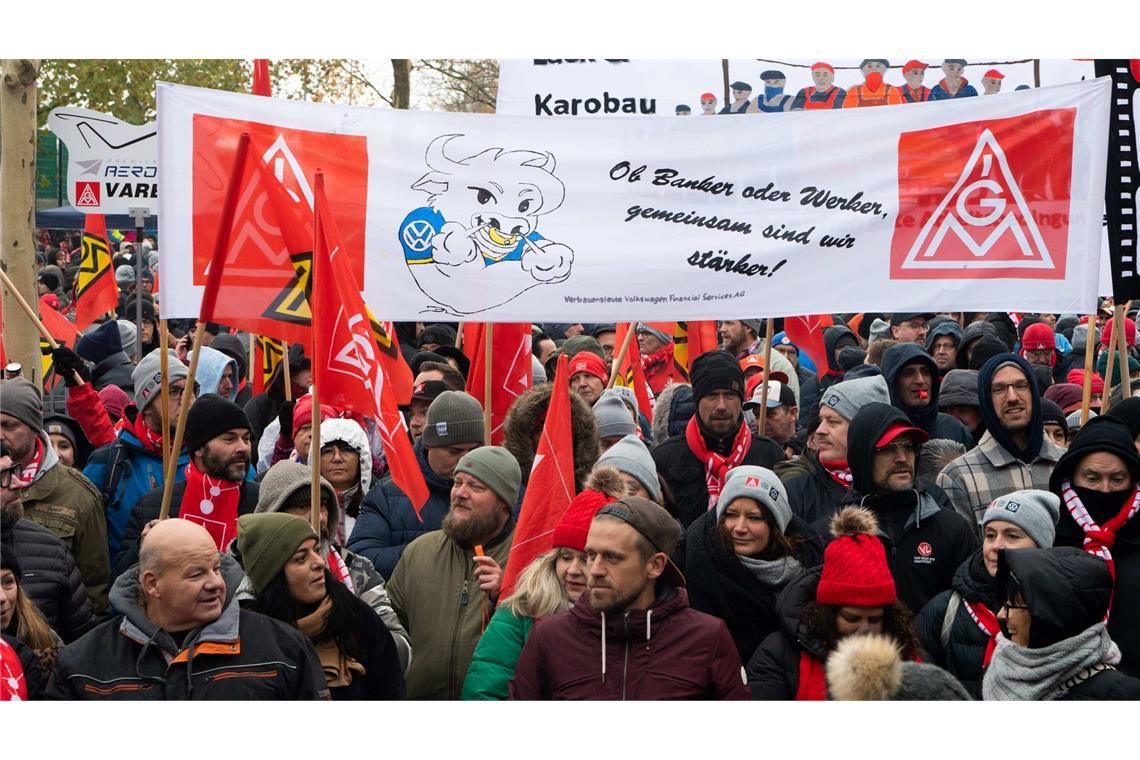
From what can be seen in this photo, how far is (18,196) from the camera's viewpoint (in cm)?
1157

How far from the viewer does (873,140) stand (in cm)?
658

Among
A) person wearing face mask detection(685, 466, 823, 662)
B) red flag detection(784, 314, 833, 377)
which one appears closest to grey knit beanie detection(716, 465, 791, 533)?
person wearing face mask detection(685, 466, 823, 662)

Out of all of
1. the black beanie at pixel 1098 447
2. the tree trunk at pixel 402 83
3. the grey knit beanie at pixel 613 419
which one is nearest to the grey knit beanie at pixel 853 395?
the grey knit beanie at pixel 613 419

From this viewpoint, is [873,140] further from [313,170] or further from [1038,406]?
[313,170]

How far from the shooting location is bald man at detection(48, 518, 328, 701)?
161 inches

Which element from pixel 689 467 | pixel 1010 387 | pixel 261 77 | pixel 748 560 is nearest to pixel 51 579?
pixel 748 560

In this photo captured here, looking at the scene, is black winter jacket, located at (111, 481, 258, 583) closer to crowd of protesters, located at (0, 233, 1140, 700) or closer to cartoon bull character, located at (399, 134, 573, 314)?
crowd of protesters, located at (0, 233, 1140, 700)

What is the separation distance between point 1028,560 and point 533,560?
176cm

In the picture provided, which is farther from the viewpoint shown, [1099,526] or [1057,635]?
[1099,526]

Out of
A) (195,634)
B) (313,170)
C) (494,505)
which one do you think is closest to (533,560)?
(494,505)

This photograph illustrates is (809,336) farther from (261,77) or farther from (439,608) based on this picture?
(439,608)

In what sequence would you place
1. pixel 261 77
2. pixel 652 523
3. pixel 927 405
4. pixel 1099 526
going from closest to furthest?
pixel 652 523
pixel 1099 526
pixel 927 405
pixel 261 77

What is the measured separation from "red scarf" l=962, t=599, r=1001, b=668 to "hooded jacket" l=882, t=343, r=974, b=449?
2.57 metres

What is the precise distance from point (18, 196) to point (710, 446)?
708 cm
